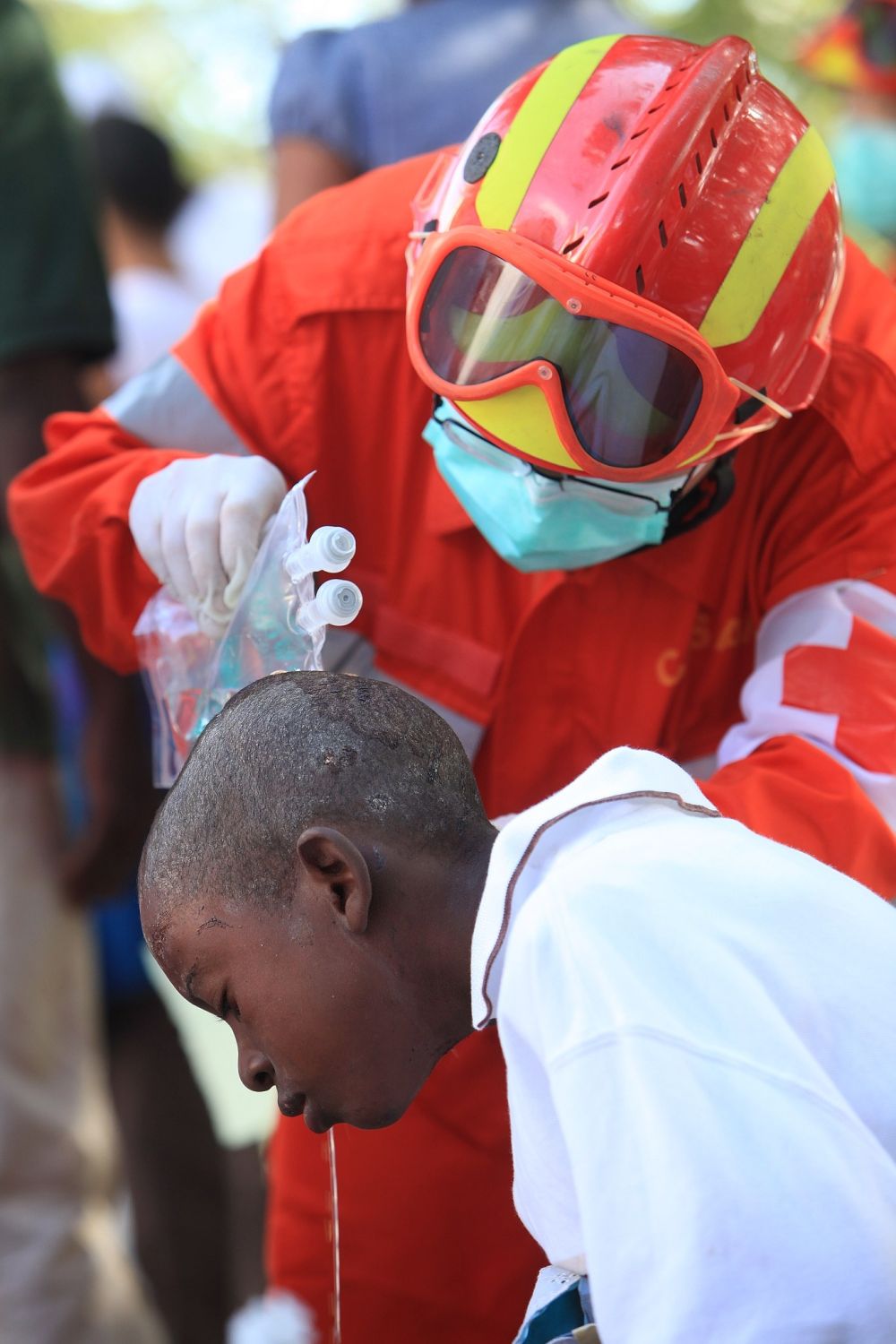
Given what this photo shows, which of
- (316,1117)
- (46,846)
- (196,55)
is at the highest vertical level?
(316,1117)

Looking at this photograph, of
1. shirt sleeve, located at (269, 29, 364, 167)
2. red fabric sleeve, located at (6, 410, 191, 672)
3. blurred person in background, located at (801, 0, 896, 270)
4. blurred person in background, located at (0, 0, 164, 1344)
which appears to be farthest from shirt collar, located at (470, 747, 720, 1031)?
blurred person in background, located at (801, 0, 896, 270)

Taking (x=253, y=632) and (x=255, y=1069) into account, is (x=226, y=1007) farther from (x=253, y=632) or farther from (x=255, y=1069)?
(x=253, y=632)

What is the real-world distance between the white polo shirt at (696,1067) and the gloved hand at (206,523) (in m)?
0.51

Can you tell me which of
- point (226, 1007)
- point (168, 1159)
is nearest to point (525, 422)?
point (226, 1007)

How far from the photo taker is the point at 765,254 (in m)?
1.56

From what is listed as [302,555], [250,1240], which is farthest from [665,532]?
[250,1240]

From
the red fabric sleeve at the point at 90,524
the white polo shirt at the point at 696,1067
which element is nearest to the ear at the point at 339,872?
the white polo shirt at the point at 696,1067

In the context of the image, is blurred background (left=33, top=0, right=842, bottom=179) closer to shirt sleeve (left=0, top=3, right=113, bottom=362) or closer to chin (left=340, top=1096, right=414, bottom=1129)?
shirt sleeve (left=0, top=3, right=113, bottom=362)

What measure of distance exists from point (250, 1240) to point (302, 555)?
2.02m

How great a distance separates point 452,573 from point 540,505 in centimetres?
23

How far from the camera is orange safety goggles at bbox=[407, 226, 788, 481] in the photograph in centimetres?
148

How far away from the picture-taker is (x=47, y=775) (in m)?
2.72

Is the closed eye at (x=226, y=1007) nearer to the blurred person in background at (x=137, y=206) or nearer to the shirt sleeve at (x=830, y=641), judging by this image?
the shirt sleeve at (x=830, y=641)

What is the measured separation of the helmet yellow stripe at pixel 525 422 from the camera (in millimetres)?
1540
